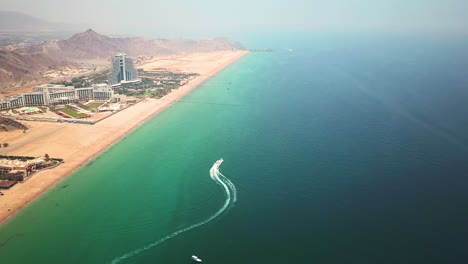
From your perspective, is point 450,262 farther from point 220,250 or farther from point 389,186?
point 220,250

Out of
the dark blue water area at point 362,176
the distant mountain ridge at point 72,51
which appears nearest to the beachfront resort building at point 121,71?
the distant mountain ridge at point 72,51

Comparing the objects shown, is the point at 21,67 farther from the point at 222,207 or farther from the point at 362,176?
the point at 362,176

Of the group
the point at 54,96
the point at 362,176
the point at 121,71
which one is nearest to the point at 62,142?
the point at 54,96

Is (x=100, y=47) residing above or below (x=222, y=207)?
above

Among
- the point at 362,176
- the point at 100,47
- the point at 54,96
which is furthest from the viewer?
the point at 100,47

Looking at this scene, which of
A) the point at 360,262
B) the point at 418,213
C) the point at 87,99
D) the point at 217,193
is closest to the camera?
the point at 360,262

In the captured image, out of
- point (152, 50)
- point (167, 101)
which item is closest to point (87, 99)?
point (167, 101)

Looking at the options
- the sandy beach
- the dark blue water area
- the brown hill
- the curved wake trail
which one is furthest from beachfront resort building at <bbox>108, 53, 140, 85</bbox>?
the curved wake trail
